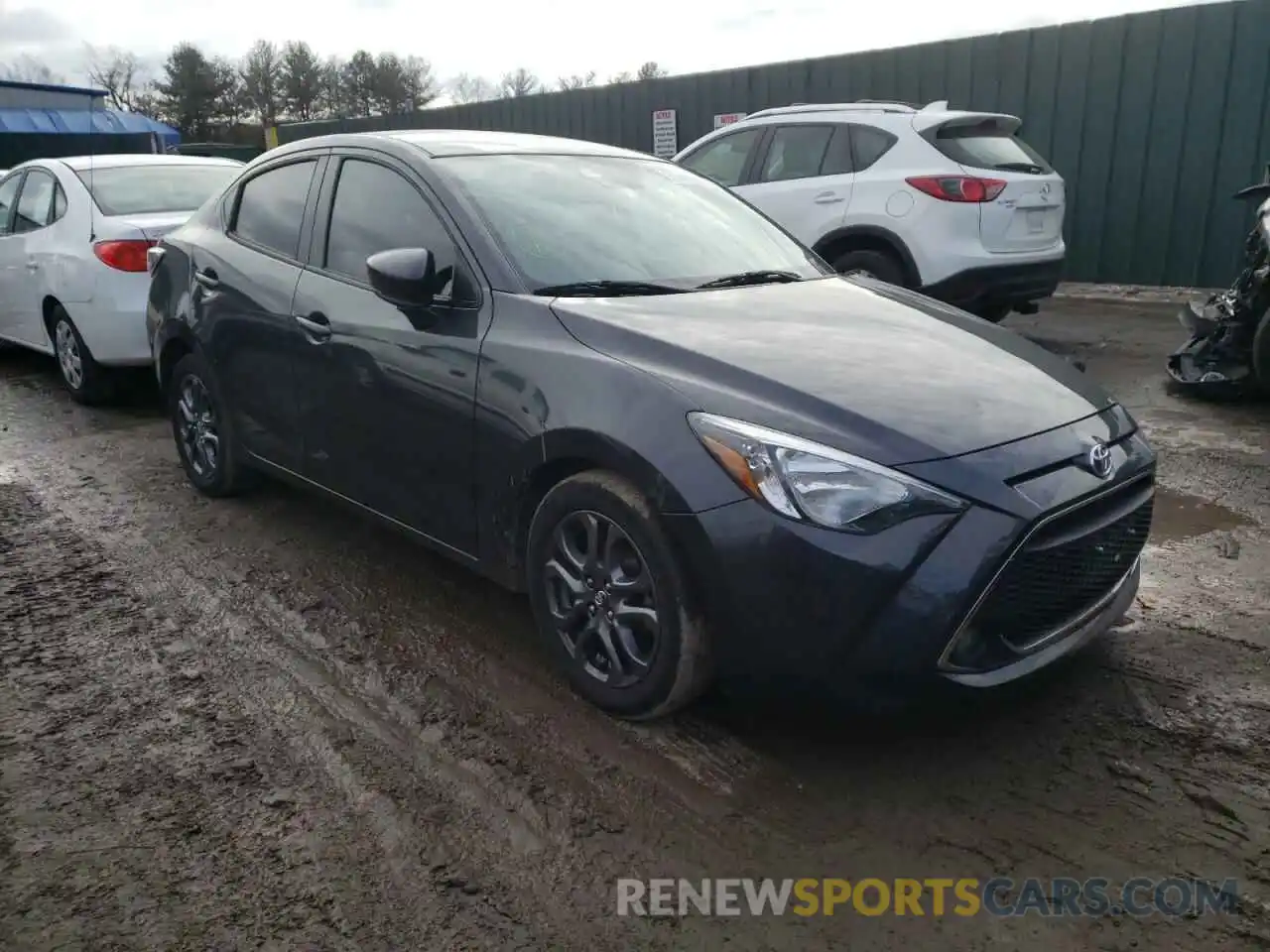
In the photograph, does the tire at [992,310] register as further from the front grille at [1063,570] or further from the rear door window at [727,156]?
the front grille at [1063,570]

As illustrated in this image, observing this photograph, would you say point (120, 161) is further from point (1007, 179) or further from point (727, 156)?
point (1007, 179)

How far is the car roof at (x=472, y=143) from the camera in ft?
12.2

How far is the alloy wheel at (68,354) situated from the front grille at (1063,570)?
6.33m

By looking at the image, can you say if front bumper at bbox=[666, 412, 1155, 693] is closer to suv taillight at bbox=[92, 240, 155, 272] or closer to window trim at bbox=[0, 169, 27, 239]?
suv taillight at bbox=[92, 240, 155, 272]

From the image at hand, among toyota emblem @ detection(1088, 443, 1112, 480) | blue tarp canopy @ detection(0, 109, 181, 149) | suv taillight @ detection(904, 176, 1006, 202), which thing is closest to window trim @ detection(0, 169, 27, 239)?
suv taillight @ detection(904, 176, 1006, 202)

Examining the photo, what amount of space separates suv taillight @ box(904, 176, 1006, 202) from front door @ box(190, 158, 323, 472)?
4.68 m

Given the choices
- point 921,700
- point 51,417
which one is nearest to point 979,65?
point 51,417

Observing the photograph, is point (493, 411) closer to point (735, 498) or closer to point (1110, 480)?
point (735, 498)

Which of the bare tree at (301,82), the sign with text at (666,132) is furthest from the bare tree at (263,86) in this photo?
the sign with text at (666,132)

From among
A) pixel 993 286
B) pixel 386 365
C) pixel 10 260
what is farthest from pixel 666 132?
pixel 386 365

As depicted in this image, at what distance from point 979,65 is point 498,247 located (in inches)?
374

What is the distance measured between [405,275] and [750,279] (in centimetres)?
122

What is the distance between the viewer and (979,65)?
10883mm

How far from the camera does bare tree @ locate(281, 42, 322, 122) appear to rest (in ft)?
172
